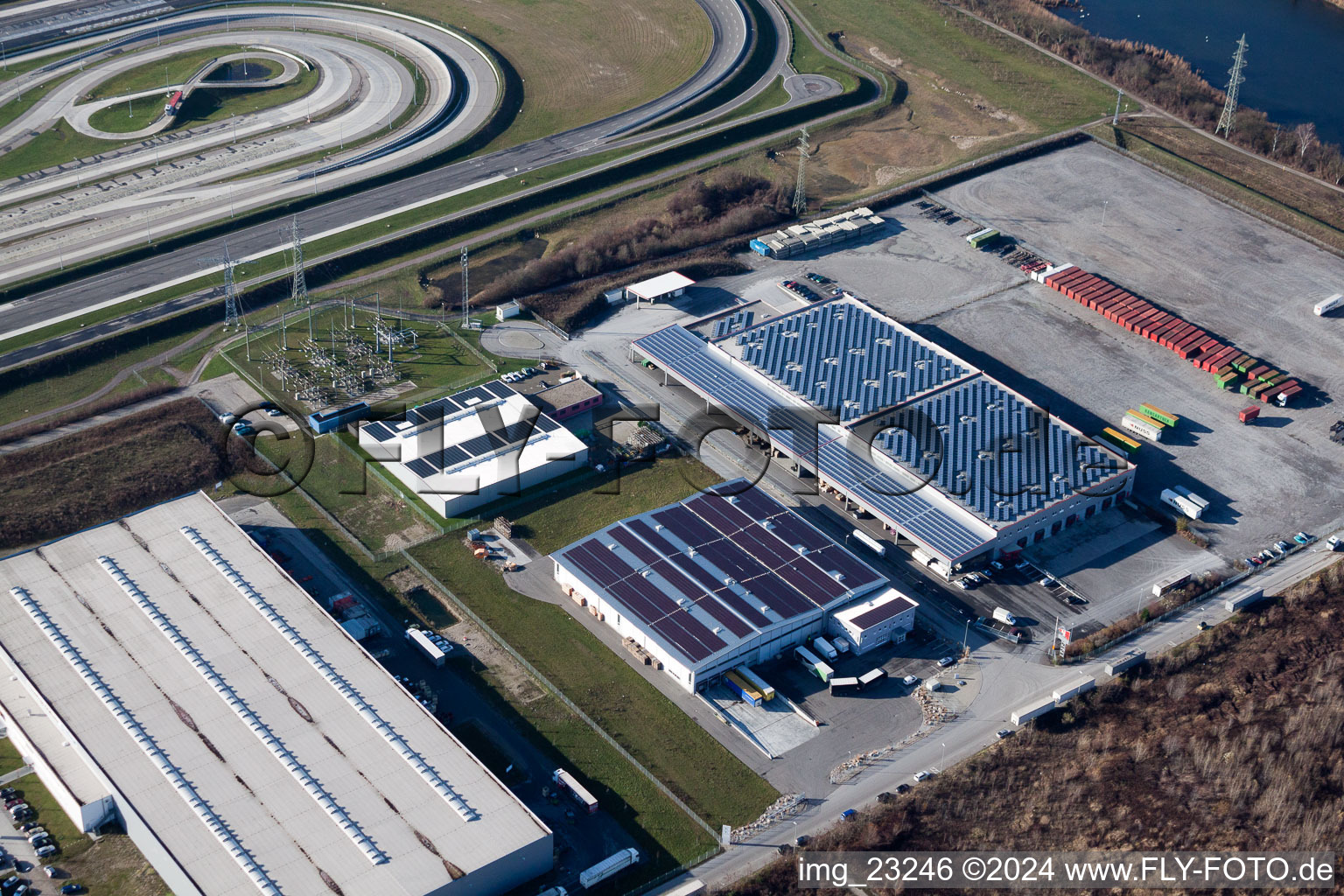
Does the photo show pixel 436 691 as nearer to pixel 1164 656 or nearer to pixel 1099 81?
pixel 1164 656

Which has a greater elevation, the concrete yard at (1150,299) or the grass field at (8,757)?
the concrete yard at (1150,299)

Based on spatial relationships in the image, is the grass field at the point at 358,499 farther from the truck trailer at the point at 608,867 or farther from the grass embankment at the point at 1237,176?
the grass embankment at the point at 1237,176

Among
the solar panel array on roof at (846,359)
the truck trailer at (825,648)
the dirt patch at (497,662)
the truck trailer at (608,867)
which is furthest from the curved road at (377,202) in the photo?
the truck trailer at (608,867)

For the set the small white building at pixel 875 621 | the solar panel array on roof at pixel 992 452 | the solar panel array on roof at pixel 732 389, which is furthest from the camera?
the solar panel array on roof at pixel 732 389

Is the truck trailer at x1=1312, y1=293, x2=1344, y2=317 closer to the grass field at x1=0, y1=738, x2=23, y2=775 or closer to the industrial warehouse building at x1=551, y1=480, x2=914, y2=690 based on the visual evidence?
the industrial warehouse building at x1=551, y1=480, x2=914, y2=690

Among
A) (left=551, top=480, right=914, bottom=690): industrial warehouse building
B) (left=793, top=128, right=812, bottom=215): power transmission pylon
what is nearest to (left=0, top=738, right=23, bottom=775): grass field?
(left=551, top=480, right=914, bottom=690): industrial warehouse building

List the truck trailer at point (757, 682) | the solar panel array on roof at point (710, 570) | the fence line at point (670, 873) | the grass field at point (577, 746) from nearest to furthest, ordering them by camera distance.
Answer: the fence line at point (670, 873) → the grass field at point (577, 746) → the truck trailer at point (757, 682) → the solar panel array on roof at point (710, 570)

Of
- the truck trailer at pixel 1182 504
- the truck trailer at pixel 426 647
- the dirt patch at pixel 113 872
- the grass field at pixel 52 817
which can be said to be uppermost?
the truck trailer at pixel 1182 504

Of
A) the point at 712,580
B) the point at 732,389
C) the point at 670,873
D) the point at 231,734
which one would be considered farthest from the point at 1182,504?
the point at 231,734
